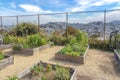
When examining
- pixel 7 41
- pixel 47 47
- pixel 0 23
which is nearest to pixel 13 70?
pixel 47 47

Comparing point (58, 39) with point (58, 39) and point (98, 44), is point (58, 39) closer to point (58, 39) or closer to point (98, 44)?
point (58, 39)

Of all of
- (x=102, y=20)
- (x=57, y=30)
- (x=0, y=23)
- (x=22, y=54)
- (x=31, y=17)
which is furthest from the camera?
(x=0, y=23)

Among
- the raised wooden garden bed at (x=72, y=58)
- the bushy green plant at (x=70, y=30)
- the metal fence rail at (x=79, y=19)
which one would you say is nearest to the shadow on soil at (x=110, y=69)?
the raised wooden garden bed at (x=72, y=58)

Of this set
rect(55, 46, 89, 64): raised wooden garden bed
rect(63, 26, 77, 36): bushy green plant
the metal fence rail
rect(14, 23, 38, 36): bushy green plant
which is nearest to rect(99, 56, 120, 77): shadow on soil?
rect(55, 46, 89, 64): raised wooden garden bed

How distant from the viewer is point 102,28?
815cm

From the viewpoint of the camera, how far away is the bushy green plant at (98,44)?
7.43m

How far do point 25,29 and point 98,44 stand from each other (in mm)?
5567

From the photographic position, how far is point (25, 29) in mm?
10250

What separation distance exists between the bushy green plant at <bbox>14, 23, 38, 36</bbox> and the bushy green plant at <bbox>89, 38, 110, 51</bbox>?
4.39 m

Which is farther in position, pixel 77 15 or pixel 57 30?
pixel 57 30

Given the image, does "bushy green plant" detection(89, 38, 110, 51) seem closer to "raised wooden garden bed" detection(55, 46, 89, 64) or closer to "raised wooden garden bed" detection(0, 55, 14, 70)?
"raised wooden garden bed" detection(55, 46, 89, 64)

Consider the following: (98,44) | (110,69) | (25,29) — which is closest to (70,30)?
(98,44)

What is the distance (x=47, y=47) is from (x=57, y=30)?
7.58ft

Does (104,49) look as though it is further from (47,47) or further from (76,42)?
(47,47)
